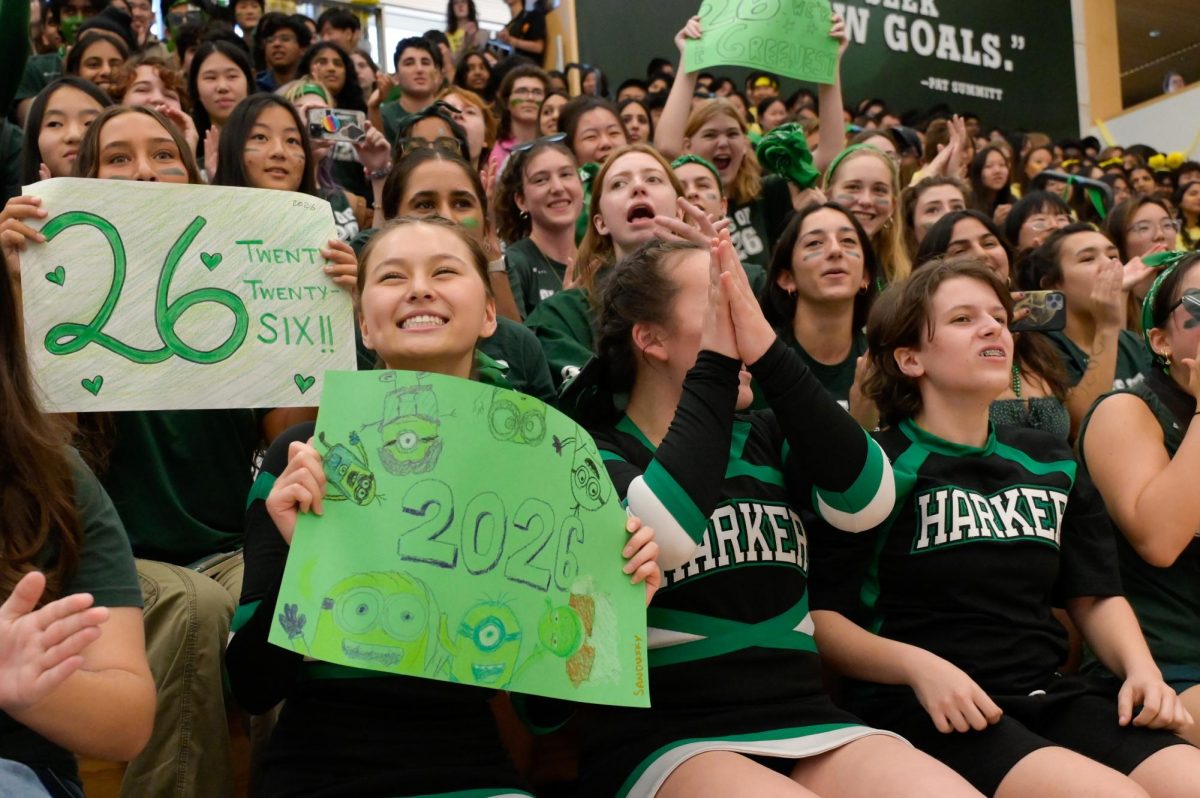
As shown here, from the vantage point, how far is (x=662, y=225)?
2.20 metres

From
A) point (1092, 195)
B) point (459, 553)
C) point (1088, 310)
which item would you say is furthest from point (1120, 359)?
point (1092, 195)

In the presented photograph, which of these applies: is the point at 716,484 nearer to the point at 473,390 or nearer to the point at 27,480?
the point at 473,390

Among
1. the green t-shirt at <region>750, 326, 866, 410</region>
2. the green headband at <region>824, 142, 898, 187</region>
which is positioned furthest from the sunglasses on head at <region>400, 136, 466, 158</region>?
the green headband at <region>824, 142, 898, 187</region>

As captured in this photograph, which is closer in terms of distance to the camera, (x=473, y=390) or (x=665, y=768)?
(x=473, y=390)

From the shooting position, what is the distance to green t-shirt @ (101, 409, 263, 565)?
214cm

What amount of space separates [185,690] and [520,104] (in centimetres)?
426

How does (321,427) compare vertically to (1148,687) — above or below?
above

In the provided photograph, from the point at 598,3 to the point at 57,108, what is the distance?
6879 mm

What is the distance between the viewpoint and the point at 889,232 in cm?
404

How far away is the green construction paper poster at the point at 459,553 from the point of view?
4.64 feet

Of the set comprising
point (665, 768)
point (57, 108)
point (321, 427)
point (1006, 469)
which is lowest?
point (665, 768)

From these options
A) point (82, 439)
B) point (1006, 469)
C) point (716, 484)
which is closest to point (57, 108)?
point (82, 439)

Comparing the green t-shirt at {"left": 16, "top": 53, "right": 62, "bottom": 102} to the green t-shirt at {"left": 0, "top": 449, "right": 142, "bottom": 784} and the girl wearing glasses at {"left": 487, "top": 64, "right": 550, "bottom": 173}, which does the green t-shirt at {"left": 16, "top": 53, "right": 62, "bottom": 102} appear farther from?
the green t-shirt at {"left": 0, "top": 449, "right": 142, "bottom": 784}

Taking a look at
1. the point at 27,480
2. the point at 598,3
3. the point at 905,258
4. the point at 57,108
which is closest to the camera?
the point at 27,480
